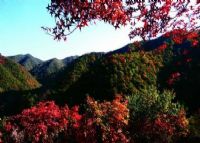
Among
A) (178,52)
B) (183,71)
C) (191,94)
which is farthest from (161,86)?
(178,52)

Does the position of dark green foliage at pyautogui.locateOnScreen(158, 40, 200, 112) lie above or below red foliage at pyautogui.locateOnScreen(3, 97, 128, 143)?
below

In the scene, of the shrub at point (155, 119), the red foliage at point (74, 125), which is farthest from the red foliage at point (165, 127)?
the red foliage at point (74, 125)

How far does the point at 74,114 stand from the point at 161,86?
98.0 metres

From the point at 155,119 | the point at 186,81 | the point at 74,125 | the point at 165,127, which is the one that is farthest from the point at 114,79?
the point at 74,125

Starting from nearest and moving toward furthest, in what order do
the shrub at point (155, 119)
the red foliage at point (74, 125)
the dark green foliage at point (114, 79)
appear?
the red foliage at point (74, 125) < the shrub at point (155, 119) < the dark green foliage at point (114, 79)

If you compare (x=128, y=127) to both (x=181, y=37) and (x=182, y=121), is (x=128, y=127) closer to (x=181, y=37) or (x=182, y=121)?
(x=182, y=121)

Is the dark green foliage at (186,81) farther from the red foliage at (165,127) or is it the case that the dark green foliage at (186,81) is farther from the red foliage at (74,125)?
the red foliage at (74,125)

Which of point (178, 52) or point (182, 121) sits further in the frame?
point (178, 52)

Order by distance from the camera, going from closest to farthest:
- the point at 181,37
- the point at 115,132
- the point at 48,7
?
the point at 48,7 → the point at 181,37 → the point at 115,132

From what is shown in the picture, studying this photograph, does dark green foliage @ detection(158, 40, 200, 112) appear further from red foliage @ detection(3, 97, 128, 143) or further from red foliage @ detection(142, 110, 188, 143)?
red foliage @ detection(3, 97, 128, 143)

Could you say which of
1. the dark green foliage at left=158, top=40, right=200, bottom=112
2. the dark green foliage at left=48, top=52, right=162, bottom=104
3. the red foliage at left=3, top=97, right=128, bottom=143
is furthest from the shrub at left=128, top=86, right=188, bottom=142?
the dark green foliage at left=48, top=52, right=162, bottom=104

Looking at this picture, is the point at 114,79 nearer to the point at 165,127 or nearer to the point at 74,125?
the point at 165,127

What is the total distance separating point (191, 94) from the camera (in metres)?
119

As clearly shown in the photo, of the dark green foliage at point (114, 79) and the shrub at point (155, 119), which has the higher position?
the shrub at point (155, 119)
